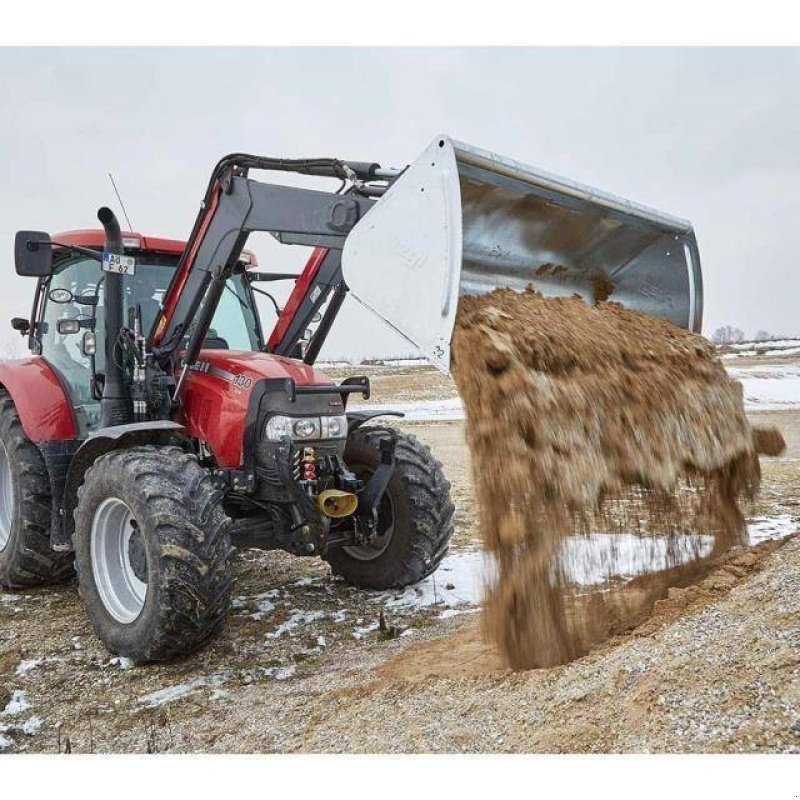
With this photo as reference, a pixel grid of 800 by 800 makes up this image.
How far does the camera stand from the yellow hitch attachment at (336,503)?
4.01 m

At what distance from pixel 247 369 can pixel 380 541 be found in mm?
1355

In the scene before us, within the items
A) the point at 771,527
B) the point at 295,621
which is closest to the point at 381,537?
the point at 295,621

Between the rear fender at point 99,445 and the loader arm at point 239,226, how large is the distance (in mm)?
424

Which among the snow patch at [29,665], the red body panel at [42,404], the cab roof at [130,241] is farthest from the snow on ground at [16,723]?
the cab roof at [130,241]

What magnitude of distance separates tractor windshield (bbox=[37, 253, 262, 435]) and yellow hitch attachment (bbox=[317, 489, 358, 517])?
1226 mm

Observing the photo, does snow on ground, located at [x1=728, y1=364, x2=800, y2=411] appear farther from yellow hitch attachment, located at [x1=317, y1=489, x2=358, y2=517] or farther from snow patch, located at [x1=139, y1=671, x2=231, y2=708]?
snow patch, located at [x1=139, y1=671, x2=231, y2=708]

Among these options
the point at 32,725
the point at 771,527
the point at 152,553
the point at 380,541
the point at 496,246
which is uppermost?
the point at 496,246

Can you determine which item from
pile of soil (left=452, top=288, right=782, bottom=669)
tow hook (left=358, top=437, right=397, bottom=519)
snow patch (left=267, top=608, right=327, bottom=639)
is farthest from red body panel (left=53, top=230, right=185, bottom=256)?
snow patch (left=267, top=608, right=327, bottom=639)

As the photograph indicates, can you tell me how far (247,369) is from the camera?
4.12 meters

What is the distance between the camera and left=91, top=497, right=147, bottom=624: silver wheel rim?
3.89 m

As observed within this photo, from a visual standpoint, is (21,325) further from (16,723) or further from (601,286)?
(601,286)

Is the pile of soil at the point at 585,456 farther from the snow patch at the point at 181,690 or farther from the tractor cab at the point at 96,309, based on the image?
the tractor cab at the point at 96,309

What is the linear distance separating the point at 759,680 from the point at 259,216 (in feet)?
9.12

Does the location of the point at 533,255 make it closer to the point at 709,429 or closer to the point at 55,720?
the point at 709,429
